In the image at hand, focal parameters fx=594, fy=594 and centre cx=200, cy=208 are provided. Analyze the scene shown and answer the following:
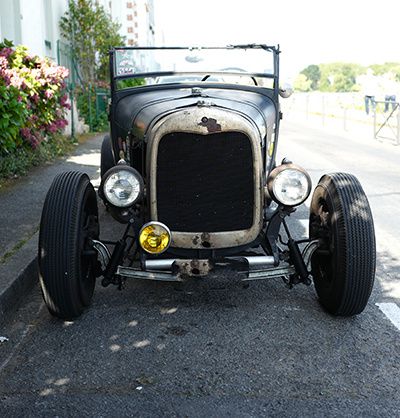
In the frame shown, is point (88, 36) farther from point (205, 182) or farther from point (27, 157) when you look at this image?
point (205, 182)

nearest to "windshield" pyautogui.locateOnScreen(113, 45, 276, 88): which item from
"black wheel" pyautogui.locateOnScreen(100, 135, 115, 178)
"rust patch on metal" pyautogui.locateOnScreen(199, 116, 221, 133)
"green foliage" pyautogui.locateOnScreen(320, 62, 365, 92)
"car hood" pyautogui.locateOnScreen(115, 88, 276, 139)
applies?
"car hood" pyautogui.locateOnScreen(115, 88, 276, 139)

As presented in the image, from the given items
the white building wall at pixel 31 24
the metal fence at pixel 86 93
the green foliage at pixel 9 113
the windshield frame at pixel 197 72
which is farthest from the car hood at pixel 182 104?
the metal fence at pixel 86 93

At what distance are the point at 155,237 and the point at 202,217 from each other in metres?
0.33

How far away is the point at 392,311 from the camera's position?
3979 millimetres

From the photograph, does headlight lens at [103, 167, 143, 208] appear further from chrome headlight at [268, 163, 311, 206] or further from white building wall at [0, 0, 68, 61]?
white building wall at [0, 0, 68, 61]

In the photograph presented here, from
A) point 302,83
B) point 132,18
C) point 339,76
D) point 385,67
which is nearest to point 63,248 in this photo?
point 132,18

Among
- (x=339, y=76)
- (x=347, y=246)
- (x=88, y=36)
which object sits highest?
(x=88, y=36)

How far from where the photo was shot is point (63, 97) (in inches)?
427

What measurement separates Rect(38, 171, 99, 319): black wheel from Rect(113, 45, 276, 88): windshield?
6.26ft

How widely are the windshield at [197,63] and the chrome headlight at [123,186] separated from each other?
1.82m

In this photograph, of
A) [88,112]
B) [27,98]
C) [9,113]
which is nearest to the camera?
[9,113]

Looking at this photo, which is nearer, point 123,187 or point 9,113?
point 123,187

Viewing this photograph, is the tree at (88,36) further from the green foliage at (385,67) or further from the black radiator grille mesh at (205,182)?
the green foliage at (385,67)

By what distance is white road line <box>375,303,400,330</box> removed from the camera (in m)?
3.80
